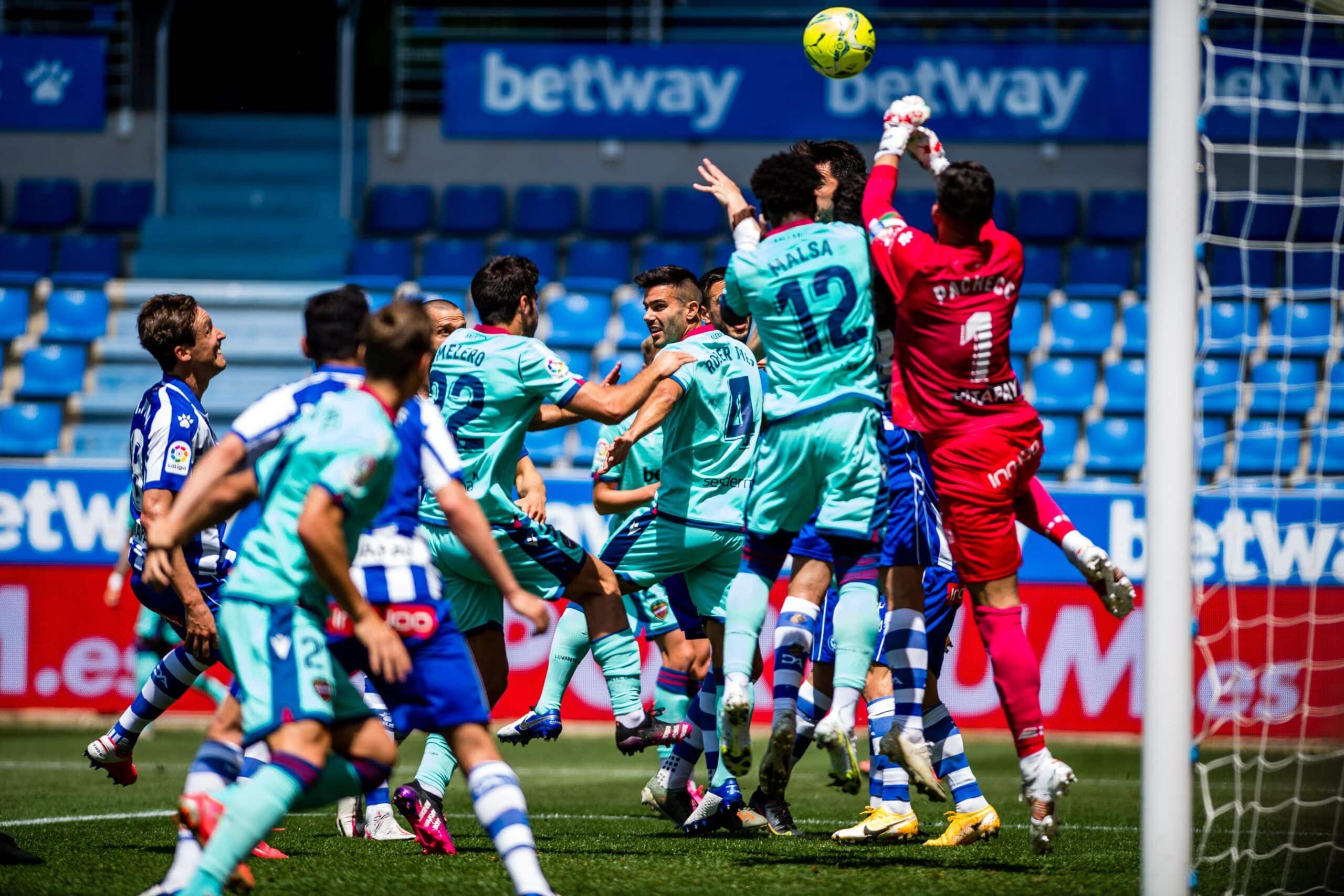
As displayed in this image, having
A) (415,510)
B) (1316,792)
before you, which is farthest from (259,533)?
(1316,792)

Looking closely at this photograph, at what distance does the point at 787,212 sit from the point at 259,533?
2.48 metres

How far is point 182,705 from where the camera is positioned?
500 inches

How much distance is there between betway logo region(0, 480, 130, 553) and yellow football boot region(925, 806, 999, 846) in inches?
332

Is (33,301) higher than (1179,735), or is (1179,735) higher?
(33,301)

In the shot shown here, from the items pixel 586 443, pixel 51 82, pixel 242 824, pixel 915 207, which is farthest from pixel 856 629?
pixel 51 82

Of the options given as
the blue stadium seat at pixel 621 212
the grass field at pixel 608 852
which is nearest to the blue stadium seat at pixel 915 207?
the blue stadium seat at pixel 621 212

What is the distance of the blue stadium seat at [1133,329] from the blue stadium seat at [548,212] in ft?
20.5

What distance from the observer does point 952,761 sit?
643 centimetres

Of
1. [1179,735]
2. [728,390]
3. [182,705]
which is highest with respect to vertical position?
[728,390]

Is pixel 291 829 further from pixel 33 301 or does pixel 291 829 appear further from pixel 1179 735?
pixel 33 301

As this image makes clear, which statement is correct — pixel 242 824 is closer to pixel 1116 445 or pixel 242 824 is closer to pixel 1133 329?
pixel 1116 445

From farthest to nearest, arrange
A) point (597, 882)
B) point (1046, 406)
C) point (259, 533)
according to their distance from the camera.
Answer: point (1046, 406)
point (597, 882)
point (259, 533)

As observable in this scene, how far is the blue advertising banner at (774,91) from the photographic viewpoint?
1595cm

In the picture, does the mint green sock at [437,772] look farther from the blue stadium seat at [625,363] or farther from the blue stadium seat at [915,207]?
the blue stadium seat at [915,207]
